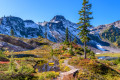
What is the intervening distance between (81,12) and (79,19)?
6.90 feet

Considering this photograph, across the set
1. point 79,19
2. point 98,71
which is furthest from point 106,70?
point 79,19

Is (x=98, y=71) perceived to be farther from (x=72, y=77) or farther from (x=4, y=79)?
→ (x=4, y=79)

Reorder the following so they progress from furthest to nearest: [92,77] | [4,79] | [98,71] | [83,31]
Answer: [83,31]
[98,71]
[92,77]
[4,79]

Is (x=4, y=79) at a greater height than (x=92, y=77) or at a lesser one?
greater

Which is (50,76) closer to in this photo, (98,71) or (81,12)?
(98,71)

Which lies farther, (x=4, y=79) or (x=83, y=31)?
(x=83, y=31)

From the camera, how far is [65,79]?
13008 mm

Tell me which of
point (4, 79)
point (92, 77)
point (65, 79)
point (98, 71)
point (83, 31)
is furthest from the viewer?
point (83, 31)

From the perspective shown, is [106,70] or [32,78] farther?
[106,70]

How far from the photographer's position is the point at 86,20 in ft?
80.0

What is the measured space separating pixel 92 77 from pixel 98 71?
162 inches

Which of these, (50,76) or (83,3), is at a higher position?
(83,3)

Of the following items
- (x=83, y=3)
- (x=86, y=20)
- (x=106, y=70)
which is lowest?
(x=106, y=70)

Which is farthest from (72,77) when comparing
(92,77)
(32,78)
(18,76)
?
(18,76)
